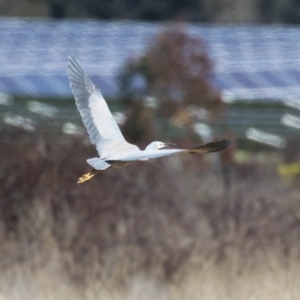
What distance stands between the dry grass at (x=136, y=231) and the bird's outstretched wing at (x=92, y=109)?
2007mm

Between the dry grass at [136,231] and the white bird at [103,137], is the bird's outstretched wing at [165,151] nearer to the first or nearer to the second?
the white bird at [103,137]

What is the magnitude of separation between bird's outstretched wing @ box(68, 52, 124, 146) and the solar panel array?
→ 10.9m

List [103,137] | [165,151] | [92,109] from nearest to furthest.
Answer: [165,151] → [103,137] → [92,109]

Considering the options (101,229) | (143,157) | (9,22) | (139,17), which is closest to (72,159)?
(101,229)

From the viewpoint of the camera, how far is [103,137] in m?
5.11

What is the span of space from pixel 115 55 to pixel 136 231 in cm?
1213

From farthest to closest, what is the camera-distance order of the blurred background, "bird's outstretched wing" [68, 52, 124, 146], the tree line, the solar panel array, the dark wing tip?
the tree line, the solar panel array, the blurred background, "bird's outstretched wing" [68, 52, 124, 146], the dark wing tip

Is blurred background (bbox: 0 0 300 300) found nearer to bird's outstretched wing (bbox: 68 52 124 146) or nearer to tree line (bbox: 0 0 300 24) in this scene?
bird's outstretched wing (bbox: 68 52 124 146)

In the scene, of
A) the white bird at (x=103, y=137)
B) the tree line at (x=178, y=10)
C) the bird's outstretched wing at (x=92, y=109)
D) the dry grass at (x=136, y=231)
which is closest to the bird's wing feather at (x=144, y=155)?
the white bird at (x=103, y=137)

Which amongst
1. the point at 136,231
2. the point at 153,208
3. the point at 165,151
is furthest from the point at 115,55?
the point at 165,151

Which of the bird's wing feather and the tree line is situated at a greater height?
the bird's wing feather

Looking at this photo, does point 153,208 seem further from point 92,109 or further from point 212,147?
point 212,147

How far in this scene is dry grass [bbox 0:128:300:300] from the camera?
25.1ft

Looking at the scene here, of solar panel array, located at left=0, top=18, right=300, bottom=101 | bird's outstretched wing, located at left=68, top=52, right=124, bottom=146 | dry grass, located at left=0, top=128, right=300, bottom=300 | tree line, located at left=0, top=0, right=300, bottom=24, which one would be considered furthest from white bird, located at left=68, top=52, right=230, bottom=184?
tree line, located at left=0, top=0, right=300, bottom=24
